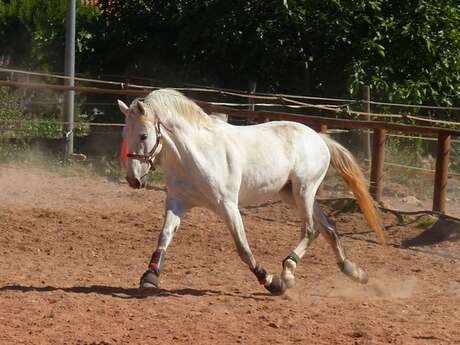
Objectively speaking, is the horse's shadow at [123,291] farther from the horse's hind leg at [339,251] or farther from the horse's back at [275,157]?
the horse's hind leg at [339,251]

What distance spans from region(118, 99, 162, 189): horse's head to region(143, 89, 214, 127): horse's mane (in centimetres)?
13

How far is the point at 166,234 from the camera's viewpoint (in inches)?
268

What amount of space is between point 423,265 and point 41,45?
12.7m

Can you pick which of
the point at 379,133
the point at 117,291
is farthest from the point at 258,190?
the point at 379,133

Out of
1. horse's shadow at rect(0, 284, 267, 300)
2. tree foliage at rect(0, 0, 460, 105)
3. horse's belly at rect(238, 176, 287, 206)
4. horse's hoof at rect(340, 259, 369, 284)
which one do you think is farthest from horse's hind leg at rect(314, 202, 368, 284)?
tree foliage at rect(0, 0, 460, 105)

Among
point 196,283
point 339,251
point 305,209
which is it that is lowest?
point 196,283

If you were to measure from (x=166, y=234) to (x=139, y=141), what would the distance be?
748 mm

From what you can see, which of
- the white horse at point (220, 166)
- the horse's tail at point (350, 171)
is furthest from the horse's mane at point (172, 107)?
the horse's tail at point (350, 171)

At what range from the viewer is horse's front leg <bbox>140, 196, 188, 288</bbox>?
6.69 meters

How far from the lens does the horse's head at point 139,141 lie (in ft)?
21.5

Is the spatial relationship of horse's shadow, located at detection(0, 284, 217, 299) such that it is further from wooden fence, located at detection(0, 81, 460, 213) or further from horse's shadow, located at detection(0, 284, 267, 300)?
wooden fence, located at detection(0, 81, 460, 213)

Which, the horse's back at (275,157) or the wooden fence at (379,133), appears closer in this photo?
the horse's back at (275,157)

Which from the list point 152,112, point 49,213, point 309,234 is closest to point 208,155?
point 152,112

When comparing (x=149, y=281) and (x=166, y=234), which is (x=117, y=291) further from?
(x=166, y=234)
